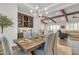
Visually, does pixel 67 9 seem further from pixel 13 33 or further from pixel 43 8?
pixel 13 33

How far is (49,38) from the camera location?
6.33 ft

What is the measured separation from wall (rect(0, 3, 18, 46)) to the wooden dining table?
12 centimetres

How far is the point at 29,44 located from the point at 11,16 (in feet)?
1.92

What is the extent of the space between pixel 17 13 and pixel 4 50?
27.0 inches

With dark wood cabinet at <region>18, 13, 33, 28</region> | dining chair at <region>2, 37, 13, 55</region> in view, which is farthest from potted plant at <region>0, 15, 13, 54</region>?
dark wood cabinet at <region>18, 13, 33, 28</region>

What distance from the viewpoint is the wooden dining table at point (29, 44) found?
1.86 m

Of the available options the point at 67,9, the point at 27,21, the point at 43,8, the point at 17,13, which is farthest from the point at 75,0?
the point at 17,13

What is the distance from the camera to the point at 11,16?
191 cm

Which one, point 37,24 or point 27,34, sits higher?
point 37,24

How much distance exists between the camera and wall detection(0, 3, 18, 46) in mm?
1890

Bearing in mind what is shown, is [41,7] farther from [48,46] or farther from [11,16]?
[48,46]

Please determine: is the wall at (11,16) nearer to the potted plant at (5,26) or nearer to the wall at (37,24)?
the potted plant at (5,26)

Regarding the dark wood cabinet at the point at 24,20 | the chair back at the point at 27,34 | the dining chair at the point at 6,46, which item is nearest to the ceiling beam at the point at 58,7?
the dark wood cabinet at the point at 24,20

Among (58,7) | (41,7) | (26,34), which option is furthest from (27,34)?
(58,7)
